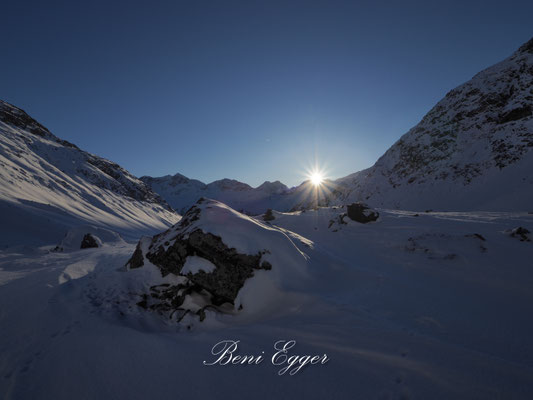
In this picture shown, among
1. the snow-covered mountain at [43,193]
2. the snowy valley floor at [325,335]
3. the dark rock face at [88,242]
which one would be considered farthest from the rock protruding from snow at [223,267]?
the snow-covered mountain at [43,193]

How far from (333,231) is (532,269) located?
598 centimetres

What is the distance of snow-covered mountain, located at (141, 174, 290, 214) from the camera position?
143887mm

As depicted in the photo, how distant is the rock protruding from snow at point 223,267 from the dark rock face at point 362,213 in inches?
229

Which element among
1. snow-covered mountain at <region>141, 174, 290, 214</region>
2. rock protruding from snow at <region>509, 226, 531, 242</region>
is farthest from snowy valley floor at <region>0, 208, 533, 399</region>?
snow-covered mountain at <region>141, 174, 290, 214</region>

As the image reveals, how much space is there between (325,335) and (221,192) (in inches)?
6582

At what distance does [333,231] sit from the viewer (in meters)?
9.86

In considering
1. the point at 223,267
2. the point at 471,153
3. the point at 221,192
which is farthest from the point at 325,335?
the point at 221,192

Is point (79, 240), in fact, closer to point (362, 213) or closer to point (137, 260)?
point (137, 260)

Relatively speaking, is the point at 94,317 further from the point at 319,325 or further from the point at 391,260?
the point at 391,260

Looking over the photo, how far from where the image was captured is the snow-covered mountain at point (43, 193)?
1418 cm

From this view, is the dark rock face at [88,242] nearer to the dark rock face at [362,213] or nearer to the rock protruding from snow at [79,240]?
the rock protruding from snow at [79,240]

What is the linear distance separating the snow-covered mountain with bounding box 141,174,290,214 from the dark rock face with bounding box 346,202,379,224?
4852 inches

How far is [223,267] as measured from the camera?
457 centimetres

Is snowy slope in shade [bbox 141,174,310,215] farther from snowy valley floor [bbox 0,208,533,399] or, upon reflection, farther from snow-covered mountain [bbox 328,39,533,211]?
snowy valley floor [bbox 0,208,533,399]
